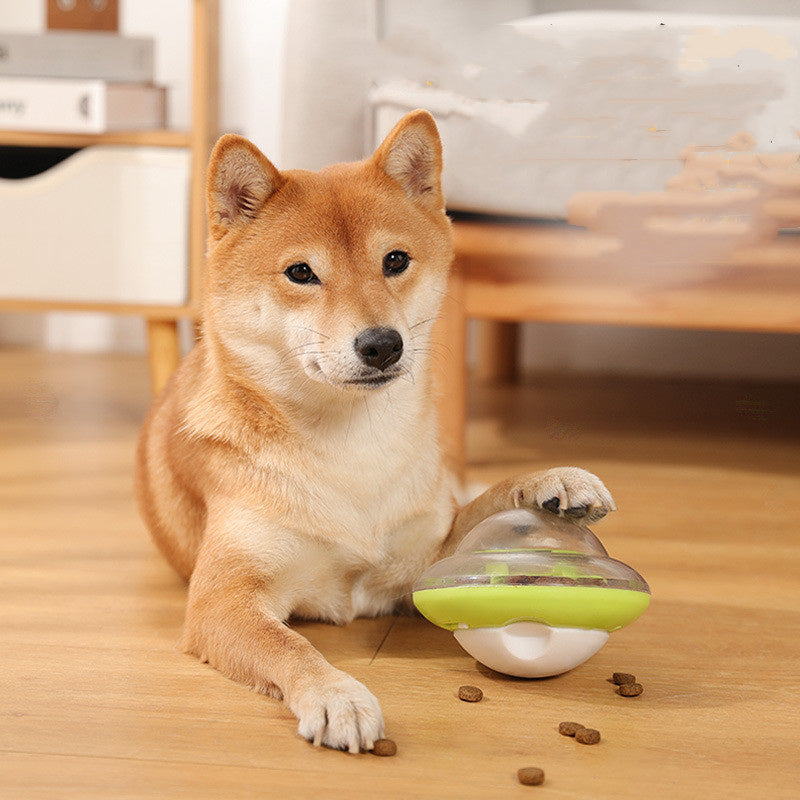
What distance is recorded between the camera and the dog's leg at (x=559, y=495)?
1.16m

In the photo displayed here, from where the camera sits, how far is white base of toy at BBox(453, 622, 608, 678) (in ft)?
3.45

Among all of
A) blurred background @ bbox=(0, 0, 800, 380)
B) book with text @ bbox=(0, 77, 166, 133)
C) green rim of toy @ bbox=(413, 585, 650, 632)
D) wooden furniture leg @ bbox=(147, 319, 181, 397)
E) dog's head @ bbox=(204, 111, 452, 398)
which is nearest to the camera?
green rim of toy @ bbox=(413, 585, 650, 632)

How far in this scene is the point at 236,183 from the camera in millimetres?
1215

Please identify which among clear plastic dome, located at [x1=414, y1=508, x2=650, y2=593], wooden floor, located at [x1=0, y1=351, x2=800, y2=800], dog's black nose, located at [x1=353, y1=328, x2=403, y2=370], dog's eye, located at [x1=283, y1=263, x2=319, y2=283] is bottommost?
wooden floor, located at [x1=0, y1=351, x2=800, y2=800]

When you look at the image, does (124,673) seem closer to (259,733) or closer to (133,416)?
(259,733)

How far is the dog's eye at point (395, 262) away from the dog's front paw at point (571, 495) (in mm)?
280

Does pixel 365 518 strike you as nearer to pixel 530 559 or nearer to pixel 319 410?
pixel 319 410

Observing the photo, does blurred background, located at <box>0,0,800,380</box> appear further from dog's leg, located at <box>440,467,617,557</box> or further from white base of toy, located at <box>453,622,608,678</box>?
Answer: white base of toy, located at <box>453,622,608,678</box>

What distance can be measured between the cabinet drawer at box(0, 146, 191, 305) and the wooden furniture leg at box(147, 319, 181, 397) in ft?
0.25

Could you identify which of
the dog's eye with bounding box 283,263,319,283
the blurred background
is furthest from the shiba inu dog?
the blurred background

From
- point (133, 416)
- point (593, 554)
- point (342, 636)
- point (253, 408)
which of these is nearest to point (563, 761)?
point (593, 554)

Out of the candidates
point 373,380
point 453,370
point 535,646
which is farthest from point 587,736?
point 453,370

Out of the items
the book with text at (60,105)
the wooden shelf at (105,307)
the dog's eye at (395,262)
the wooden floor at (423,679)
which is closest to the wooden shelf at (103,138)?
the book with text at (60,105)

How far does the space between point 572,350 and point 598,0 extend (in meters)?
1.05
